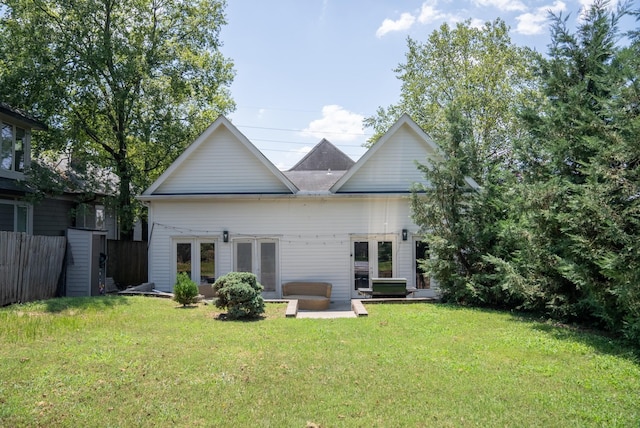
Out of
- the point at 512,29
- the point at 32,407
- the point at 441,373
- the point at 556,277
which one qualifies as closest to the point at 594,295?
the point at 556,277

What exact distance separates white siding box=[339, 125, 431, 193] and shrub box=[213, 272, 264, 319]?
7164 millimetres

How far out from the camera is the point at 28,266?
12.9 meters

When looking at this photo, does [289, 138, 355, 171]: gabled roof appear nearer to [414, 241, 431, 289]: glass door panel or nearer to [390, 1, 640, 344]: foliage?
[414, 241, 431, 289]: glass door panel

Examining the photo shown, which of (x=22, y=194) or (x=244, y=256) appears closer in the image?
(x=22, y=194)

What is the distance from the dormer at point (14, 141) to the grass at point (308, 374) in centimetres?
910

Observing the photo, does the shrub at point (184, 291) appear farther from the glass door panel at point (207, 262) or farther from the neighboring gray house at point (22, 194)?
the neighboring gray house at point (22, 194)

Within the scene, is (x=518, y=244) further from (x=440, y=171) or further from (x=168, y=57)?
(x=168, y=57)

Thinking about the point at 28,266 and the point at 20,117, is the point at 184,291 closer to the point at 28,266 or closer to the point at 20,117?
the point at 28,266

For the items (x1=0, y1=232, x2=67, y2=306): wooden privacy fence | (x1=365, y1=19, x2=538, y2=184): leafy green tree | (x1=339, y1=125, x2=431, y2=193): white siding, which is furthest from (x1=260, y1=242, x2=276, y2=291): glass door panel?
(x1=365, y1=19, x2=538, y2=184): leafy green tree

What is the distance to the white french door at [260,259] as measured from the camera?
16.6 metres

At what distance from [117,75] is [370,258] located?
43.4 feet

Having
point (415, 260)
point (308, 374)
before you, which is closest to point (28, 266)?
point (308, 374)

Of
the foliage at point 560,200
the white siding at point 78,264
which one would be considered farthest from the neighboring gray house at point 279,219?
the white siding at point 78,264

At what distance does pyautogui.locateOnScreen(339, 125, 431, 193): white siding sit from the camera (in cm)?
1694
